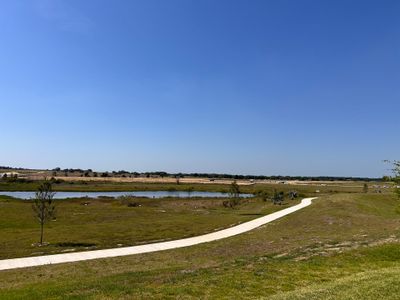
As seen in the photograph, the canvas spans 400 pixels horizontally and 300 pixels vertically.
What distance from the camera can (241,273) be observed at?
14.9 meters

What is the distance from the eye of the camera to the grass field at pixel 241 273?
12.3 m

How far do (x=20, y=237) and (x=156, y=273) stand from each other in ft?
62.8

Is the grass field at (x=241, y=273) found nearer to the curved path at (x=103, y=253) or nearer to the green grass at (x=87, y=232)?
the curved path at (x=103, y=253)

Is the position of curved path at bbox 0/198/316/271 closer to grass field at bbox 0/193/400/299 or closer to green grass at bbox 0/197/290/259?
green grass at bbox 0/197/290/259

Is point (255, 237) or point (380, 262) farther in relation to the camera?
point (255, 237)

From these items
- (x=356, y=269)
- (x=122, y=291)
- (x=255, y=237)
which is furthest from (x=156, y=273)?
(x=255, y=237)

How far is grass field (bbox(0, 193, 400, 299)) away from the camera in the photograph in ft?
40.5

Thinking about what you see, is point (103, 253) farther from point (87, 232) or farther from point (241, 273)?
point (241, 273)

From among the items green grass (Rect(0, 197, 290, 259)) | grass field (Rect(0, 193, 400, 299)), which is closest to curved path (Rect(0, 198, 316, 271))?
green grass (Rect(0, 197, 290, 259))

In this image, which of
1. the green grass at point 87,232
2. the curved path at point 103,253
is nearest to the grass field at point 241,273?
A: the curved path at point 103,253

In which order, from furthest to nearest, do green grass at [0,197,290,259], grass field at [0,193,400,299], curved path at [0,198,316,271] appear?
1. green grass at [0,197,290,259]
2. curved path at [0,198,316,271]
3. grass field at [0,193,400,299]

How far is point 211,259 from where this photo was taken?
2100cm

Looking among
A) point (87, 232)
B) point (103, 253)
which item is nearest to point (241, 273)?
point (103, 253)

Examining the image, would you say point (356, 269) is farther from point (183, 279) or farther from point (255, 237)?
point (255, 237)
